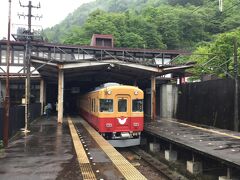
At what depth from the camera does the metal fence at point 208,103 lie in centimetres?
1981

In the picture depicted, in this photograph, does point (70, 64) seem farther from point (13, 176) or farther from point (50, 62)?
point (13, 176)

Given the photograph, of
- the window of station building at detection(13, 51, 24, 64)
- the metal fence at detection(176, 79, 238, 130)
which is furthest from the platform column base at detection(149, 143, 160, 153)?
the window of station building at detection(13, 51, 24, 64)

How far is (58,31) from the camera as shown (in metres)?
111

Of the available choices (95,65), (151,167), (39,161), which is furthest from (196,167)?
(95,65)

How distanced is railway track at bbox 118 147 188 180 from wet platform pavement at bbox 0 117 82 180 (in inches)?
113

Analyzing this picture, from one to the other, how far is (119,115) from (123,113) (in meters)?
0.24

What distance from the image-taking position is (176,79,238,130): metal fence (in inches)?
780

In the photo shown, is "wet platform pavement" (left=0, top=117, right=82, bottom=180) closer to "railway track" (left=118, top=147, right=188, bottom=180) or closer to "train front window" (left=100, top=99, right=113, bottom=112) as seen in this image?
"railway track" (left=118, top=147, right=188, bottom=180)

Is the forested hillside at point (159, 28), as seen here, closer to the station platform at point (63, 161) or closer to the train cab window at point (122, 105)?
the train cab window at point (122, 105)

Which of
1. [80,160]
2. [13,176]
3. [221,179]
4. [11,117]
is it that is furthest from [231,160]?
[11,117]

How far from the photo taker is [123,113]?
57.4 feet

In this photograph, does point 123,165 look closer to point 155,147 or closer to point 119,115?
point 119,115

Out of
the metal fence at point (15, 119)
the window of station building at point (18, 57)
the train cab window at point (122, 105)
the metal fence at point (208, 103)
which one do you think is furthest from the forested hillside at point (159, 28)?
the train cab window at point (122, 105)

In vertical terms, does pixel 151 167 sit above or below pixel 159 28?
below
